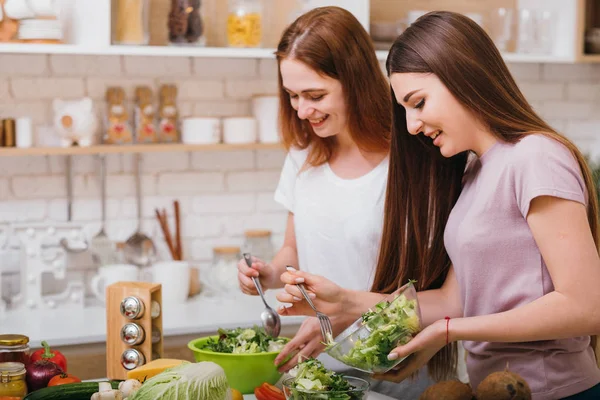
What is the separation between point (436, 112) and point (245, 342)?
0.72 meters

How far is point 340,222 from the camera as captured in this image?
256cm

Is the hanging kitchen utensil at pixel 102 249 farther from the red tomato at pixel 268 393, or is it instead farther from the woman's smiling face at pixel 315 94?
the red tomato at pixel 268 393

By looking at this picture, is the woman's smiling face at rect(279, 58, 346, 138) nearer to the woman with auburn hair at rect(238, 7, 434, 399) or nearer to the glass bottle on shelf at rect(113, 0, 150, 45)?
the woman with auburn hair at rect(238, 7, 434, 399)

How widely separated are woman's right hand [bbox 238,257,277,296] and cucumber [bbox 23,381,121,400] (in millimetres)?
622

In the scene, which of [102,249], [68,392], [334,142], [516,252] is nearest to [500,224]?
[516,252]

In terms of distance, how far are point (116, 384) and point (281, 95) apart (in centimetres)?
109

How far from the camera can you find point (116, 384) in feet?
6.12

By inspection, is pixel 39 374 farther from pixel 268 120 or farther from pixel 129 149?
pixel 268 120

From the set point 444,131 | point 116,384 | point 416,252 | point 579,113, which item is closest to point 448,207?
point 416,252

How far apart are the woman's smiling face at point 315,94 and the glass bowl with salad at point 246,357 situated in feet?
2.16

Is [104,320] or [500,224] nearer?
[500,224]

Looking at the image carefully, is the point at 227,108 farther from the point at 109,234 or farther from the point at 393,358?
Answer: the point at 393,358

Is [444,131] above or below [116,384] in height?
above

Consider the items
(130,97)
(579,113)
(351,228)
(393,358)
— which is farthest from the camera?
(579,113)
